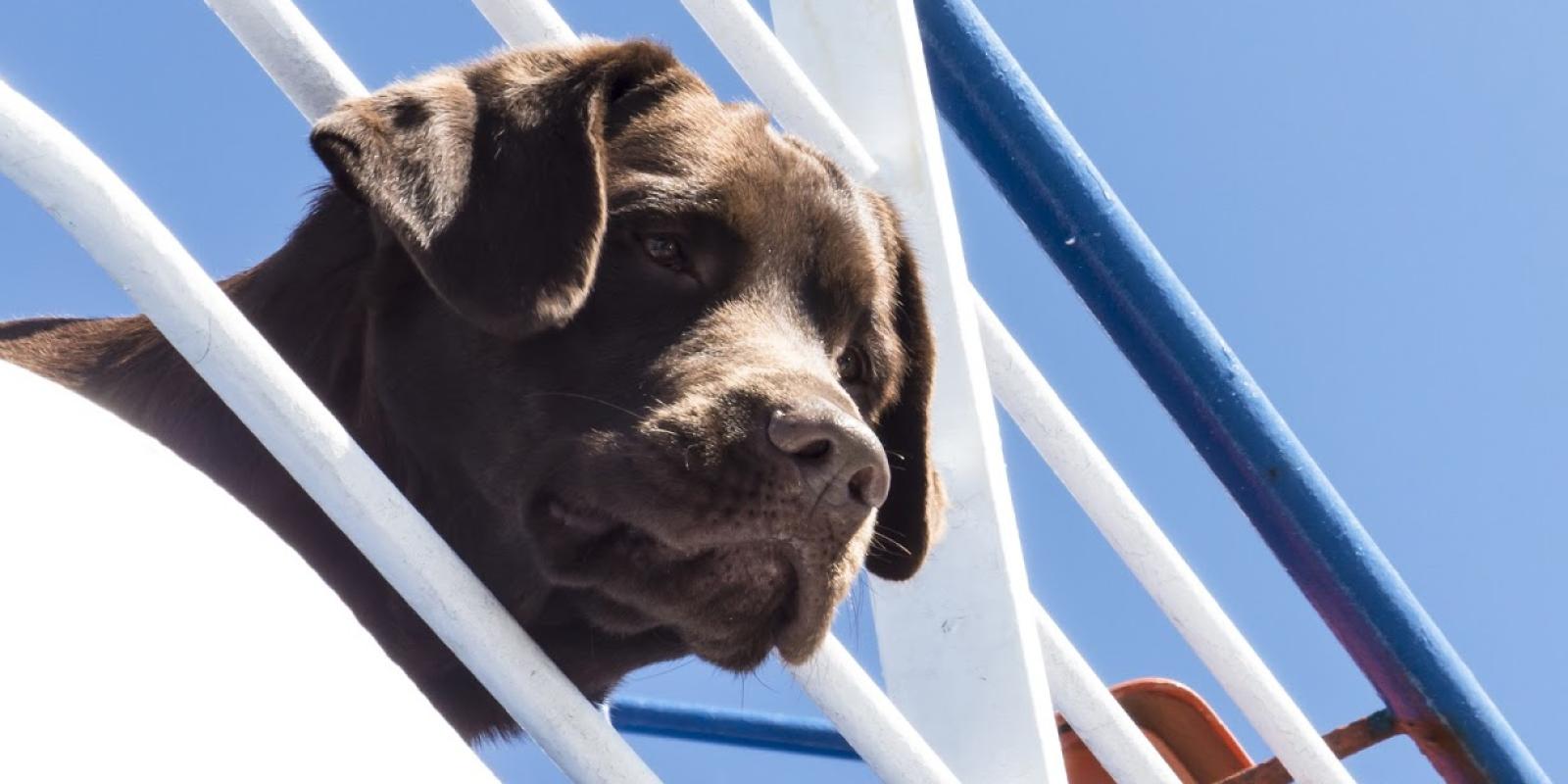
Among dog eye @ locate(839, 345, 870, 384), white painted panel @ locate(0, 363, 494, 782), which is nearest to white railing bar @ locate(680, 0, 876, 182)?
dog eye @ locate(839, 345, 870, 384)

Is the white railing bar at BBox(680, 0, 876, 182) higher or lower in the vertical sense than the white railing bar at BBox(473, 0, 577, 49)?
lower


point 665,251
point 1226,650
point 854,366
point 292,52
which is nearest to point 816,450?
point 665,251

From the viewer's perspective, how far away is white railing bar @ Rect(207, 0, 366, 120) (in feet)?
7.52

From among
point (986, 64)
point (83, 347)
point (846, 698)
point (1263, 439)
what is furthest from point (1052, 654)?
point (83, 347)

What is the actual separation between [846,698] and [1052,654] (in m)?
0.76

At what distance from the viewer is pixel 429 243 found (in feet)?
7.95

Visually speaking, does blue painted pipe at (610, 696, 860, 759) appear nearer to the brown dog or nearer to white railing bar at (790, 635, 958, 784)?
the brown dog

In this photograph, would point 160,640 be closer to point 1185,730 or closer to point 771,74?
point 771,74

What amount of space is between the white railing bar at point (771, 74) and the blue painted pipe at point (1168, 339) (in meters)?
0.29

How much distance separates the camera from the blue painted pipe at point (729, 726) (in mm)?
3922

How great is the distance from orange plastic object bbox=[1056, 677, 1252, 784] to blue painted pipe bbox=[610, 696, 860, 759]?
24.7 inches

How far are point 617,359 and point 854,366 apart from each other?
61 cm

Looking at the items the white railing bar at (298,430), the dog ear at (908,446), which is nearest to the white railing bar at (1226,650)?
the dog ear at (908,446)

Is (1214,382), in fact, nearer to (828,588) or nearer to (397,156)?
(828,588)
